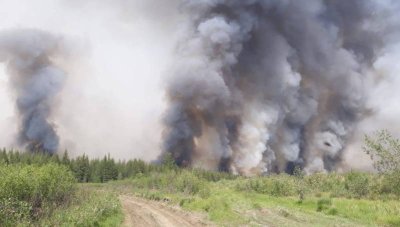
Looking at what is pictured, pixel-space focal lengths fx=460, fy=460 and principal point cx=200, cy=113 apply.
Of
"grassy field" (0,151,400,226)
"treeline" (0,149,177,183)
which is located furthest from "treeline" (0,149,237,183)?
"grassy field" (0,151,400,226)

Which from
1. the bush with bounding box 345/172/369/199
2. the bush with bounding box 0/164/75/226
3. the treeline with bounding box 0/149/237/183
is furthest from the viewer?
the treeline with bounding box 0/149/237/183

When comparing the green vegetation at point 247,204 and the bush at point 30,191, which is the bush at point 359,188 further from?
the bush at point 30,191

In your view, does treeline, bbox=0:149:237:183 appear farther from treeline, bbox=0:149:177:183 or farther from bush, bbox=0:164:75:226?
bush, bbox=0:164:75:226

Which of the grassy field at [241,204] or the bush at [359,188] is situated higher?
the bush at [359,188]

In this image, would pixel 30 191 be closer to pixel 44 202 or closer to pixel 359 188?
pixel 44 202

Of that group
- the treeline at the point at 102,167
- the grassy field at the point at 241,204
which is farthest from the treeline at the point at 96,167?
the grassy field at the point at 241,204

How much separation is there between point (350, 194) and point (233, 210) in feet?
67.1

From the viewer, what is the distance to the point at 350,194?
52.6 m

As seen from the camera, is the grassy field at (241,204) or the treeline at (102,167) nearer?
the grassy field at (241,204)

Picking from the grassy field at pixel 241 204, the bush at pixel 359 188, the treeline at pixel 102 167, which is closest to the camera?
the grassy field at pixel 241 204

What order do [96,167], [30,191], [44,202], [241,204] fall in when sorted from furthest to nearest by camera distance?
[96,167] → [241,204] → [44,202] → [30,191]

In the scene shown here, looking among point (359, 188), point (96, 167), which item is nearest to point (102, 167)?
point (96, 167)

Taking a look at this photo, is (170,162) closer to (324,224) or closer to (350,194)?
(350,194)

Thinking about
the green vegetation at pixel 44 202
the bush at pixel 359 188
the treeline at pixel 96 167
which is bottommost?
the green vegetation at pixel 44 202
